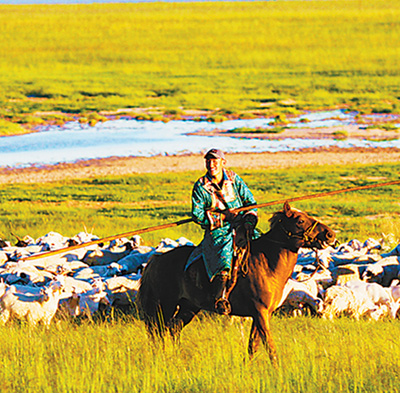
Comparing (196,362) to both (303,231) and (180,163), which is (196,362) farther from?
(180,163)

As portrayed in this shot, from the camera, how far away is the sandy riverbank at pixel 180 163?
28000mm

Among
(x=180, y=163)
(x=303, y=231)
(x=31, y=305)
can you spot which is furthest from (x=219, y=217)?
(x=180, y=163)

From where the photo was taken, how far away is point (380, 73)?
70.2 m

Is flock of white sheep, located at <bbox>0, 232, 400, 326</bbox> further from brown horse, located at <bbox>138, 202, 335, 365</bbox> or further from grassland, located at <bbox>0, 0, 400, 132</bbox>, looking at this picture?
grassland, located at <bbox>0, 0, 400, 132</bbox>

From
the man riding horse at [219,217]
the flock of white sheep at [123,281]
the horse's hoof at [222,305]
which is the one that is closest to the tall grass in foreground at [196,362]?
the horse's hoof at [222,305]

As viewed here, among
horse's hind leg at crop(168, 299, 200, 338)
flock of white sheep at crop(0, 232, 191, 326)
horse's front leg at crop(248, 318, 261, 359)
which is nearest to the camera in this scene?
horse's front leg at crop(248, 318, 261, 359)

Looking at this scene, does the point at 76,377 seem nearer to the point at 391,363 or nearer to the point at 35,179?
the point at 391,363

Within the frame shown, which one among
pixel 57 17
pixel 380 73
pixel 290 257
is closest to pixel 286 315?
pixel 290 257

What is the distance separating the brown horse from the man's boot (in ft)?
0.40

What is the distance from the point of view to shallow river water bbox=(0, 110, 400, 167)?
108ft

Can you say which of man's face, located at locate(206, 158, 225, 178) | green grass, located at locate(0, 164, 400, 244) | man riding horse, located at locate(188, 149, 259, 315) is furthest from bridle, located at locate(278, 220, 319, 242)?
green grass, located at locate(0, 164, 400, 244)

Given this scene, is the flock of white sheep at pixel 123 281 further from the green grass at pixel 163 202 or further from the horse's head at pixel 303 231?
the green grass at pixel 163 202

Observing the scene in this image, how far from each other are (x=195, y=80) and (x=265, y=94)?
10083 mm

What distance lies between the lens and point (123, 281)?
12.1 meters
